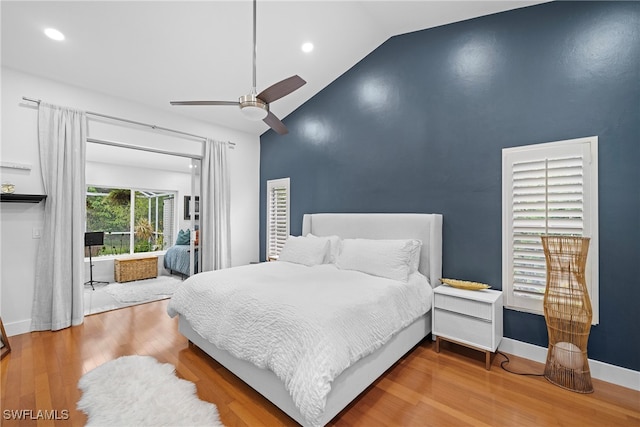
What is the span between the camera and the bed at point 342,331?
5.80ft

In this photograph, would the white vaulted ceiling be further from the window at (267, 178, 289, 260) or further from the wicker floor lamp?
the wicker floor lamp

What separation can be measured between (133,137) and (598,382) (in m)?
5.68

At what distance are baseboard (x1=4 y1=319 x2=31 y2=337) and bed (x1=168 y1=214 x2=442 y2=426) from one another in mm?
1821

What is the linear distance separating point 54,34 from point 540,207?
490 centimetres

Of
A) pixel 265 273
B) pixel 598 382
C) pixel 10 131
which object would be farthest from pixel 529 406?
pixel 10 131

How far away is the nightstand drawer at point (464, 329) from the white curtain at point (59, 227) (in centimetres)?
410

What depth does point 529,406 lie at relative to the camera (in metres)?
2.05

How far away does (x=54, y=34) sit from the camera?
Result: 9.21 ft

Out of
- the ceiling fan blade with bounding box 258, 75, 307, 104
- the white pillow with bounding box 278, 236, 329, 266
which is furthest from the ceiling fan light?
the white pillow with bounding box 278, 236, 329, 266

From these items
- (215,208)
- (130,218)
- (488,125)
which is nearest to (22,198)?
(215,208)

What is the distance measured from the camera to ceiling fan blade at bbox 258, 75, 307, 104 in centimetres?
222

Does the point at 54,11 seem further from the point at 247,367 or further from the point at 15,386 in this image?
the point at 247,367

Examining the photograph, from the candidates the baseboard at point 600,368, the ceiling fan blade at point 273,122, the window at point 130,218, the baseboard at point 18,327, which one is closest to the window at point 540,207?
the baseboard at point 600,368

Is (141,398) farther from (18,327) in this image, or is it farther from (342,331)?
(18,327)
